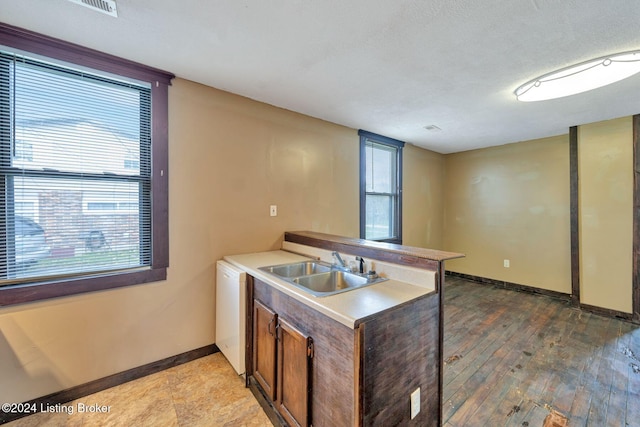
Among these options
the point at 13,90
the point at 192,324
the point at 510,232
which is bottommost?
the point at 192,324

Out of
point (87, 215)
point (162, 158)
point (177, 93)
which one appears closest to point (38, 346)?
point (87, 215)

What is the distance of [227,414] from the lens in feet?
5.47

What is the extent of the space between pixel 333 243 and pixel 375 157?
2.25m

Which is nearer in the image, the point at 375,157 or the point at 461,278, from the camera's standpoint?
the point at 375,157

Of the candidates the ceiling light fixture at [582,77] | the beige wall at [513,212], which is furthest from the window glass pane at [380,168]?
the ceiling light fixture at [582,77]

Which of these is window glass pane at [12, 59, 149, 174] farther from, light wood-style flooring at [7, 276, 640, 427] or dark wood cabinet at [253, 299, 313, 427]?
light wood-style flooring at [7, 276, 640, 427]

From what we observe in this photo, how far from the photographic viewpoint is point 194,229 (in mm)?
2242

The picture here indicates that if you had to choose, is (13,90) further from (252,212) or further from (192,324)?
(192,324)

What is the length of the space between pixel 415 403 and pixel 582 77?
8.65ft

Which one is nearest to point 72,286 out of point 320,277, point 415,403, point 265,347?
point 265,347

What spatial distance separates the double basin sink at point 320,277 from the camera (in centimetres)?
175

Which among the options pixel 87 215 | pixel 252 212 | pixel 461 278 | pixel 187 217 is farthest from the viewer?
pixel 461 278

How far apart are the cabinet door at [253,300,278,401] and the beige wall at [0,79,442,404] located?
2.41 ft

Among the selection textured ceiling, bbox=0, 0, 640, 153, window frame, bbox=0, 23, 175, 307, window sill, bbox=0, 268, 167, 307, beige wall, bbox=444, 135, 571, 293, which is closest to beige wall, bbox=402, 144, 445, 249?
beige wall, bbox=444, 135, 571, 293
